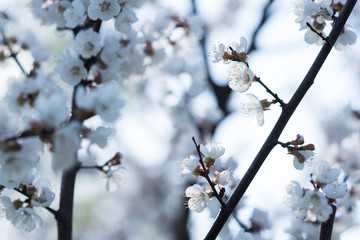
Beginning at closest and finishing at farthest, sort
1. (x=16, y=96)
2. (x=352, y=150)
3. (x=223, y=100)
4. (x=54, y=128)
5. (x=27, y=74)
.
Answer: (x=54, y=128)
(x=16, y=96)
(x=27, y=74)
(x=352, y=150)
(x=223, y=100)

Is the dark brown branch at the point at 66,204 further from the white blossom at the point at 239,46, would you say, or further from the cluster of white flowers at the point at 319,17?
the cluster of white flowers at the point at 319,17

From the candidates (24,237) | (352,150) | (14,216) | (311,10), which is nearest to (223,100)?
(352,150)

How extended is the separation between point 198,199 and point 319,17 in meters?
0.94

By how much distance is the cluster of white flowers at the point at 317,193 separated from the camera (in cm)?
163

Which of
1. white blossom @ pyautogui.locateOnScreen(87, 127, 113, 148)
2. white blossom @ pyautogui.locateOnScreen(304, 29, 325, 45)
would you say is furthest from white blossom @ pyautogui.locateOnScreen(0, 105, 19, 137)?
white blossom @ pyautogui.locateOnScreen(304, 29, 325, 45)

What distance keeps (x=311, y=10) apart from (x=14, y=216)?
159 cm

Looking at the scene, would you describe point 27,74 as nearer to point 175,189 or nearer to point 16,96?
point 16,96

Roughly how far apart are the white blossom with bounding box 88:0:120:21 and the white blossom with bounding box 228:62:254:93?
725mm

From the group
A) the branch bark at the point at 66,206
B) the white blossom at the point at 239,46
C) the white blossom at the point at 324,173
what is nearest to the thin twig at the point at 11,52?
the branch bark at the point at 66,206

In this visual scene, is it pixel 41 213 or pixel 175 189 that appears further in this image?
pixel 175 189

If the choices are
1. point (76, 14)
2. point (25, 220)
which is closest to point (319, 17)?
point (76, 14)

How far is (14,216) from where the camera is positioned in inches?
74.9

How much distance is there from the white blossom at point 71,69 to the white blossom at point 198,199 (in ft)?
2.75

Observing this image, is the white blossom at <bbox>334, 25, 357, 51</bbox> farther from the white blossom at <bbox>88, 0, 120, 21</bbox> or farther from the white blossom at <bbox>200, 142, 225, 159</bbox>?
the white blossom at <bbox>88, 0, 120, 21</bbox>
